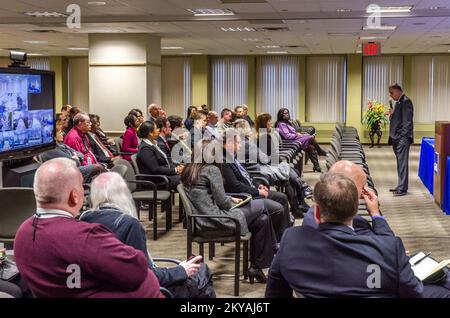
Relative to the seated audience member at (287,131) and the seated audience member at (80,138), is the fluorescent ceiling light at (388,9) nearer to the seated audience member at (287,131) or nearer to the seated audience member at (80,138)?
the seated audience member at (287,131)

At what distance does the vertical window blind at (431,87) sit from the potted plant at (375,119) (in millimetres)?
1577

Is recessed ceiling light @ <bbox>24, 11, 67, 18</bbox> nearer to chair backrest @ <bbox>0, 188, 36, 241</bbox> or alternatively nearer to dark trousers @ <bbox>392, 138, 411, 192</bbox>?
dark trousers @ <bbox>392, 138, 411, 192</bbox>

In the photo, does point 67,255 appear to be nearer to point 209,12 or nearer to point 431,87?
point 209,12

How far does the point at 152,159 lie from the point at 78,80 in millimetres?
15834

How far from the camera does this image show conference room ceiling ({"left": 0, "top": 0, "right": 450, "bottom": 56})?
31.2 ft

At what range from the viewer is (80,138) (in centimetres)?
796

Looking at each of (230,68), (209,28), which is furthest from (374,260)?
(230,68)

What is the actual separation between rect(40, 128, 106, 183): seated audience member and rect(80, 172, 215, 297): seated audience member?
3.33m

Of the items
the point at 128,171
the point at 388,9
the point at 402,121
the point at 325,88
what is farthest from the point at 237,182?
the point at 325,88

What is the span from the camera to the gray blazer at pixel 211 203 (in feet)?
16.3

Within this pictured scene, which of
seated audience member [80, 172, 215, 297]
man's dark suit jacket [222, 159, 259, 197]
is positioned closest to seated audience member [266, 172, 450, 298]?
seated audience member [80, 172, 215, 297]

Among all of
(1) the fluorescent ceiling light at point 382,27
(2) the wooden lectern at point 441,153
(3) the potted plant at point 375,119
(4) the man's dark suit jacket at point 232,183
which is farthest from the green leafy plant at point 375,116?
(4) the man's dark suit jacket at point 232,183
